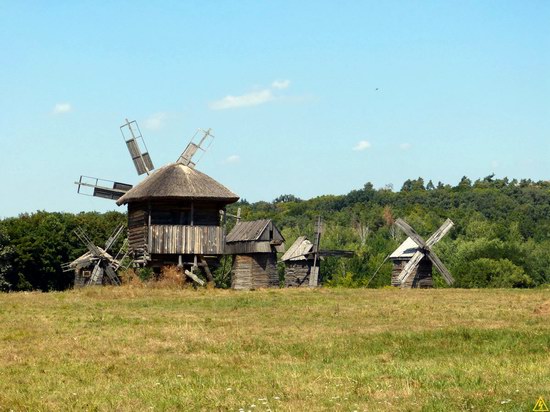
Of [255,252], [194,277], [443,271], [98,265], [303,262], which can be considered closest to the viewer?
[194,277]

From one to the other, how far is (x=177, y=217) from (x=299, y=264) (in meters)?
19.3

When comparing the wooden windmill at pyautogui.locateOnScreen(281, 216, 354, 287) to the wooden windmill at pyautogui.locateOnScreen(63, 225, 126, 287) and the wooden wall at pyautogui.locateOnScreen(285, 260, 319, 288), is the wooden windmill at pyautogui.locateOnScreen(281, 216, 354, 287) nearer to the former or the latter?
the wooden wall at pyautogui.locateOnScreen(285, 260, 319, 288)

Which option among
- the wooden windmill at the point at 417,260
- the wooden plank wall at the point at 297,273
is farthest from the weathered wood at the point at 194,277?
the wooden plank wall at the point at 297,273

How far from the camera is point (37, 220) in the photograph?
243ft

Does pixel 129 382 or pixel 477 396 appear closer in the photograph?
pixel 477 396

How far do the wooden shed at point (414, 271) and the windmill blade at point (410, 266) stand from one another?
27 cm

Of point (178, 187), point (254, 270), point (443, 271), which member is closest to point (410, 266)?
point (443, 271)

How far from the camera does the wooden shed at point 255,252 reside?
5506 cm

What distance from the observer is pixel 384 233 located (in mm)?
123875

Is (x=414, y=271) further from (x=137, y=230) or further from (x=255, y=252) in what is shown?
(x=137, y=230)

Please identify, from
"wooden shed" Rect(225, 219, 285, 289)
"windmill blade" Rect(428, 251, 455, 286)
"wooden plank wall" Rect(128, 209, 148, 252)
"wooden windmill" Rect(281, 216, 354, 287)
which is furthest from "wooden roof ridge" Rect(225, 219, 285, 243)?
"windmill blade" Rect(428, 251, 455, 286)

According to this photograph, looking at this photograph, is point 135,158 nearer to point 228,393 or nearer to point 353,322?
point 353,322

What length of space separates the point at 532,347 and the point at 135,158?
36.2 m

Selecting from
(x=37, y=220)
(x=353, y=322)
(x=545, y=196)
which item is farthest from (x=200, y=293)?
(x=545, y=196)
